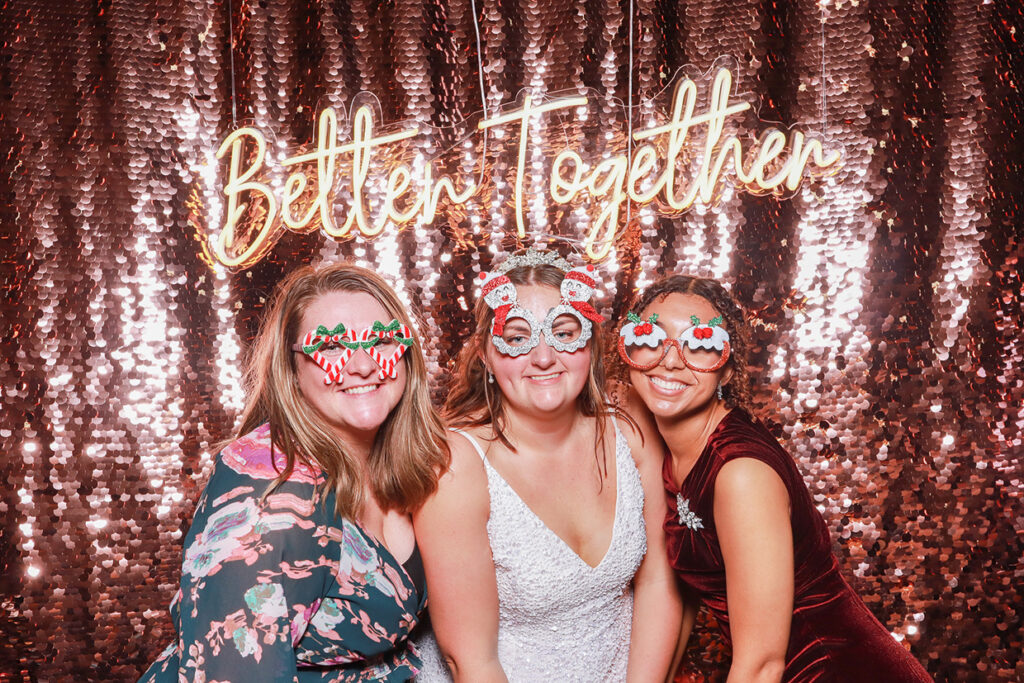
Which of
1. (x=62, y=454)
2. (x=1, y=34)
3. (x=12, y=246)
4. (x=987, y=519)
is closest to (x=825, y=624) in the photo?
(x=987, y=519)

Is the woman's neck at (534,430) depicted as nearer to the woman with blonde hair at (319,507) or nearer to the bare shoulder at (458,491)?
the bare shoulder at (458,491)

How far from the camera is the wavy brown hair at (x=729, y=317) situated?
1.86 m

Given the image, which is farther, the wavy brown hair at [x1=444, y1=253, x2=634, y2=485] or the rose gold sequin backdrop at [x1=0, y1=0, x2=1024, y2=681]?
the rose gold sequin backdrop at [x1=0, y1=0, x2=1024, y2=681]

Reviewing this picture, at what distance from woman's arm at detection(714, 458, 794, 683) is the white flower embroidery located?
15 centimetres

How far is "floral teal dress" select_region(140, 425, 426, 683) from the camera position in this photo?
1234 millimetres

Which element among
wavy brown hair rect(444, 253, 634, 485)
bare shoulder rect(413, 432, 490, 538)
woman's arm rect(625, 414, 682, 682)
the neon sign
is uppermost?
the neon sign

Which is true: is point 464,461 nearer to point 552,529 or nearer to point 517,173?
point 552,529

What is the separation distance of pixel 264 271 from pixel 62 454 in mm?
978

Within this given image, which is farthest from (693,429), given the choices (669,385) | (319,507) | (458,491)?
(319,507)

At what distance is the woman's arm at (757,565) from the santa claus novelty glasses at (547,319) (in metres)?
0.51

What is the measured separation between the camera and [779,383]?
266 cm

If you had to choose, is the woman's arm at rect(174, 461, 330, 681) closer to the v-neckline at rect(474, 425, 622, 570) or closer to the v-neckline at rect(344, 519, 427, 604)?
the v-neckline at rect(344, 519, 427, 604)

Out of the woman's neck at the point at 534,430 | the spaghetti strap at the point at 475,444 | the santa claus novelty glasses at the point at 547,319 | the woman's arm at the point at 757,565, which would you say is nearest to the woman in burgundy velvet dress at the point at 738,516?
the woman's arm at the point at 757,565

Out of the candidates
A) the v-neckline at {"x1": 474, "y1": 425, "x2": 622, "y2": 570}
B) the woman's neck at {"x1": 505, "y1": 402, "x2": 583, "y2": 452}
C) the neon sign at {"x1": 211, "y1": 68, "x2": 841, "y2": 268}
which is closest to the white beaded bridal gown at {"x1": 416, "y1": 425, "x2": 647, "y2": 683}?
the v-neckline at {"x1": 474, "y1": 425, "x2": 622, "y2": 570}
